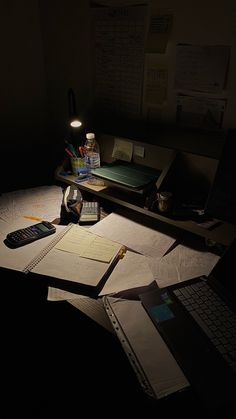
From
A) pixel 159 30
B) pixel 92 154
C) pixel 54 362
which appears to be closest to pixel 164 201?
pixel 92 154

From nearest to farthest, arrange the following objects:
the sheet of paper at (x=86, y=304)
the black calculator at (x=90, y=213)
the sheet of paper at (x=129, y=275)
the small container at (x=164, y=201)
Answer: the sheet of paper at (x=86, y=304) < the sheet of paper at (x=129, y=275) < the small container at (x=164, y=201) < the black calculator at (x=90, y=213)

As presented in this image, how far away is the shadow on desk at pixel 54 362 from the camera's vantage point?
136 centimetres

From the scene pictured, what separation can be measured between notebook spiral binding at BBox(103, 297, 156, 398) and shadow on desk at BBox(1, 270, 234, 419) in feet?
1.23

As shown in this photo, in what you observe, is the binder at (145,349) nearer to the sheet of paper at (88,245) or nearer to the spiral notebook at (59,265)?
the spiral notebook at (59,265)

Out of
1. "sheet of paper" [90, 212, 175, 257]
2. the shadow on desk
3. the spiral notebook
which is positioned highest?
"sheet of paper" [90, 212, 175, 257]

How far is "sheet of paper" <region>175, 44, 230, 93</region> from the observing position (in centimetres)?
117

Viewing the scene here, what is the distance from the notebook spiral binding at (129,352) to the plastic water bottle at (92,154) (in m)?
0.74

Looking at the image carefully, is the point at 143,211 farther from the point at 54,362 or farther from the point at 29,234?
the point at 54,362

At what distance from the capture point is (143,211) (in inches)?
50.5

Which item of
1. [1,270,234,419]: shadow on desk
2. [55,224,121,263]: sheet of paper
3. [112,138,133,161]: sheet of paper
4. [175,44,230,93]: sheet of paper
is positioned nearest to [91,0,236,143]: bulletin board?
[175,44,230,93]: sheet of paper

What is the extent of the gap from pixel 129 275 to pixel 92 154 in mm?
678

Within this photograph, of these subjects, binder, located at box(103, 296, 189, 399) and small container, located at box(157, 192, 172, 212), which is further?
small container, located at box(157, 192, 172, 212)

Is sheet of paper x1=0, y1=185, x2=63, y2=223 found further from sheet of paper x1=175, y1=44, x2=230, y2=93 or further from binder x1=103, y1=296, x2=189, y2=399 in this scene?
sheet of paper x1=175, y1=44, x2=230, y2=93

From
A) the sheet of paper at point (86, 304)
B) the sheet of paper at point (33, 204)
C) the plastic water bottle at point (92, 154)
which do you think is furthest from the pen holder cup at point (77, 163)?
the sheet of paper at point (86, 304)
